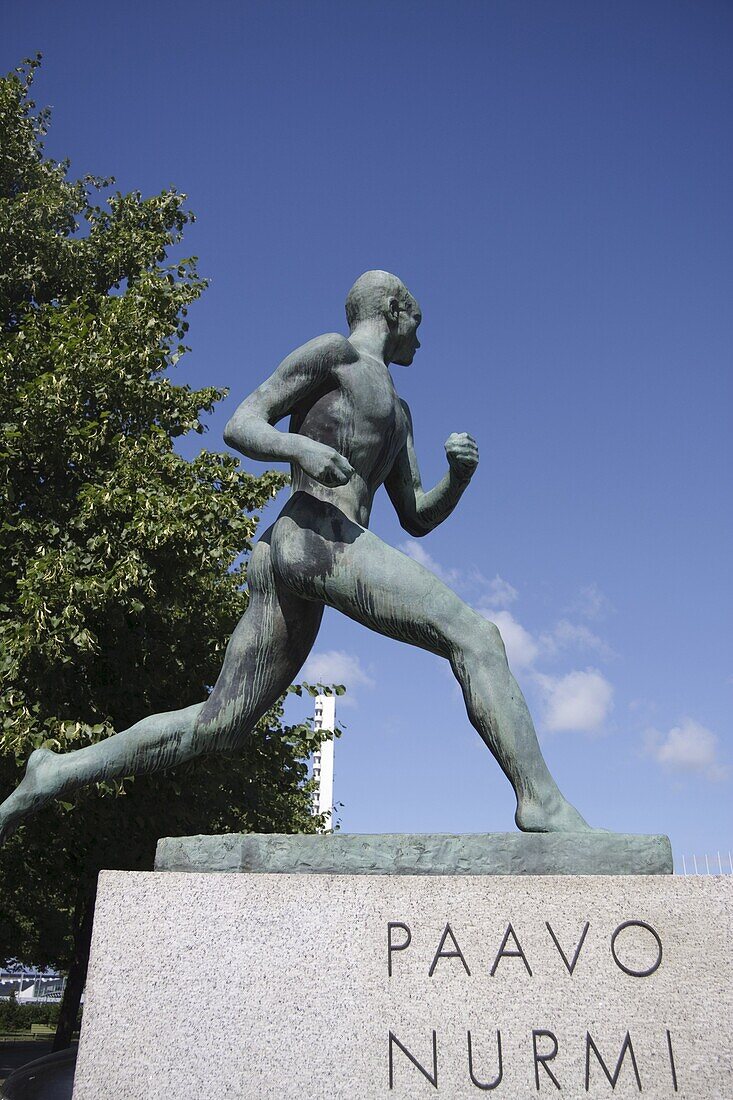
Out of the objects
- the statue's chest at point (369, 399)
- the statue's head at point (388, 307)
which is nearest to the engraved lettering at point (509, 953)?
the statue's chest at point (369, 399)

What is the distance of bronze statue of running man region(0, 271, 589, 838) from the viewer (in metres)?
3.55

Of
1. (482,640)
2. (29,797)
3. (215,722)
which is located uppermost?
(482,640)

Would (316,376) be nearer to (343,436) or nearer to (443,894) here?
(343,436)

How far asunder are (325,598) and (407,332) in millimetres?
1564

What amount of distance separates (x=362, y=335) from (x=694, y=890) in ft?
9.40

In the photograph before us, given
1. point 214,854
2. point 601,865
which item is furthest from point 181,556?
point 601,865

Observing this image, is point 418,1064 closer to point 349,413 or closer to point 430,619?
point 430,619

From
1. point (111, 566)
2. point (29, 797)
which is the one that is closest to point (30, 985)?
point (111, 566)

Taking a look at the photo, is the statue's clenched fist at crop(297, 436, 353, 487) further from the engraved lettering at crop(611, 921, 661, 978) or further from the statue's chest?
the engraved lettering at crop(611, 921, 661, 978)

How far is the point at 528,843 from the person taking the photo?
3312 millimetres

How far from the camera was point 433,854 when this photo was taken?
3365mm

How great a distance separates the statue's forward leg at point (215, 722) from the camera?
155 inches

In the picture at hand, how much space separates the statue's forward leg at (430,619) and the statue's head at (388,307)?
3.73 feet

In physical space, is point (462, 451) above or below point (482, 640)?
above
